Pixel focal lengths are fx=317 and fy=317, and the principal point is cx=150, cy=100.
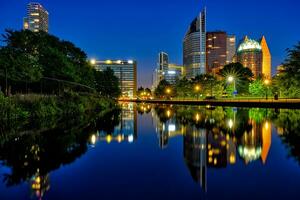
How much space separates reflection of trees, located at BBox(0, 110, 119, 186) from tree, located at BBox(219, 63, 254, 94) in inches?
3292

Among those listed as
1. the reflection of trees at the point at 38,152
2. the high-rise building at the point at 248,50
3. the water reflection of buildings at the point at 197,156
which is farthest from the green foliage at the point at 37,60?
the high-rise building at the point at 248,50

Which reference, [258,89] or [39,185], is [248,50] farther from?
[39,185]

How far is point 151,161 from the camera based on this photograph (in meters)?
10.4

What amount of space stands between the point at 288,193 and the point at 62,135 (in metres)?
12.0

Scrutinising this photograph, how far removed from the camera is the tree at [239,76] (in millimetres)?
96750

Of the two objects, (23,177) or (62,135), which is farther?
(62,135)

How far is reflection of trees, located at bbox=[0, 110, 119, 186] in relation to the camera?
346 inches

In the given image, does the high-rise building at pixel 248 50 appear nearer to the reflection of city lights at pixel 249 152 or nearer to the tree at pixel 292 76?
the tree at pixel 292 76

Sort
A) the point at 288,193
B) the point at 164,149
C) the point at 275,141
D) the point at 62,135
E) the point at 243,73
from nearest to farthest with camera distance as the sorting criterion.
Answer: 1. the point at 288,193
2. the point at 164,149
3. the point at 275,141
4. the point at 62,135
5. the point at 243,73

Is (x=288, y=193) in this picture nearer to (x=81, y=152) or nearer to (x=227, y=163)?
(x=227, y=163)

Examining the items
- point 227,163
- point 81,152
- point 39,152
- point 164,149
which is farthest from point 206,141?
point 39,152

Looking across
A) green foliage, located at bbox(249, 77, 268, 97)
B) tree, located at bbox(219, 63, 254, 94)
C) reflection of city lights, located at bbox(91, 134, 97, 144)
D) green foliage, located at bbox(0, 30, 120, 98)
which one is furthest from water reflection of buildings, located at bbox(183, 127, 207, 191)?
tree, located at bbox(219, 63, 254, 94)

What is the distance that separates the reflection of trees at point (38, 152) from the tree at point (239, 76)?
3292 inches

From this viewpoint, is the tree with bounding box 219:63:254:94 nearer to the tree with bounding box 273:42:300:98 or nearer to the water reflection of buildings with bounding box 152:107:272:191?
the tree with bounding box 273:42:300:98
